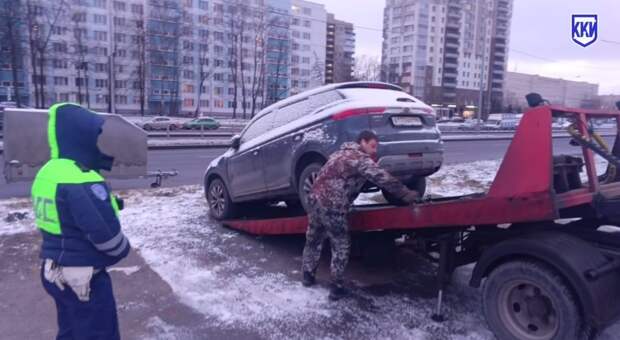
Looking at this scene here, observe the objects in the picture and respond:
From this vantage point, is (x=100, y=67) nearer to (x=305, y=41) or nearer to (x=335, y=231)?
(x=305, y=41)

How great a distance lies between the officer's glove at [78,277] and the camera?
2596 millimetres

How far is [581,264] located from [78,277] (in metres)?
3.17

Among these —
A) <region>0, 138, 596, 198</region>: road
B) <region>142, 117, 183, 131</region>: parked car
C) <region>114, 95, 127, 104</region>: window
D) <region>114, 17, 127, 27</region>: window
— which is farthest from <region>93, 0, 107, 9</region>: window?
<region>0, 138, 596, 198</region>: road

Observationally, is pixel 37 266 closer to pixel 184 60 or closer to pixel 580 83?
pixel 184 60

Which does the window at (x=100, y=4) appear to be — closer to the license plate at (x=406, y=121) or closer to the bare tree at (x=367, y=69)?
the bare tree at (x=367, y=69)

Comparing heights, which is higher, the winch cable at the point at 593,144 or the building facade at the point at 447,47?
the building facade at the point at 447,47

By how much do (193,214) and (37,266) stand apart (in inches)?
107

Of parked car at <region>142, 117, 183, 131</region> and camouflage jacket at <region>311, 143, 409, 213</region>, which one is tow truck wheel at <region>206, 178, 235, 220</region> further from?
parked car at <region>142, 117, 183, 131</region>

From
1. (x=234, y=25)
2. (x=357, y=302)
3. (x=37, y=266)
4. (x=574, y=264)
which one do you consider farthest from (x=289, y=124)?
(x=234, y=25)

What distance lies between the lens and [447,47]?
106 meters

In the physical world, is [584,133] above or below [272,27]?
below

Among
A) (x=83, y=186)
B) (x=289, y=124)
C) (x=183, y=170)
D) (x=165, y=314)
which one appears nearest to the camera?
(x=83, y=186)

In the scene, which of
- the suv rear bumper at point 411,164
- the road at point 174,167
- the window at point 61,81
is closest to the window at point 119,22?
the window at point 61,81

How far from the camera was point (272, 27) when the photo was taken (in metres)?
71.8
